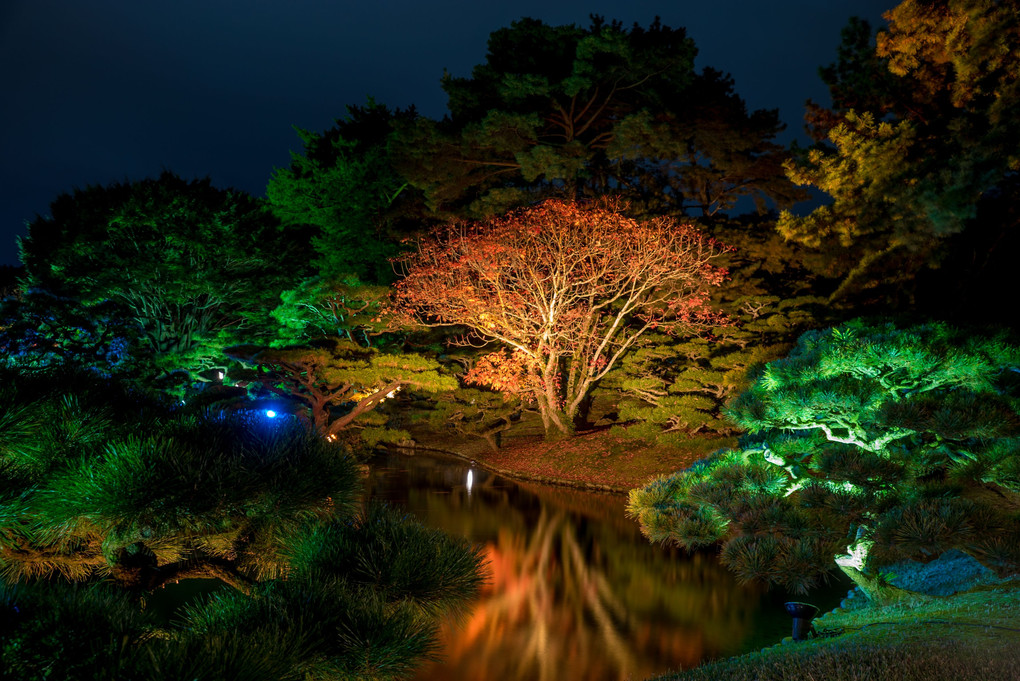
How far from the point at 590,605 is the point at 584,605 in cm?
6

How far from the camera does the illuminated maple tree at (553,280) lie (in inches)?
518

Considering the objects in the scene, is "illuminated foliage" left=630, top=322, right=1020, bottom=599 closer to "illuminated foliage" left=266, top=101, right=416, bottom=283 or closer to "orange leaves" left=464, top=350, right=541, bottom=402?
"orange leaves" left=464, top=350, right=541, bottom=402

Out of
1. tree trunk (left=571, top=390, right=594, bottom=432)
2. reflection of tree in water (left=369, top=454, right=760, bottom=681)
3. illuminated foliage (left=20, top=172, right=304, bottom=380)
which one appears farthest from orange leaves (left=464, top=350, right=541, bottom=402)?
illuminated foliage (left=20, top=172, right=304, bottom=380)

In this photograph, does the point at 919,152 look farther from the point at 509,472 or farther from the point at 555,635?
the point at 509,472

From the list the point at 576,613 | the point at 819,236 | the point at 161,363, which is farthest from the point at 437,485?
the point at 819,236

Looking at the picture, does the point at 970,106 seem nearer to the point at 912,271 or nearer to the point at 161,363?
the point at 912,271

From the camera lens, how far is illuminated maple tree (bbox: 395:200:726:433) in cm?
1316

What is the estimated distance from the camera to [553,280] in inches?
529

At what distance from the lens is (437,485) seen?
13508mm

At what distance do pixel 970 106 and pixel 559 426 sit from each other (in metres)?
10.0

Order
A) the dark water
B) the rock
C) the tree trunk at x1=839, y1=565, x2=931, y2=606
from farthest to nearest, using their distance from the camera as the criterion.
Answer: the rock → the tree trunk at x1=839, y1=565, x2=931, y2=606 → the dark water

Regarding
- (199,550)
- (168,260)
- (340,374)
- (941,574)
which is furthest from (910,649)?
(168,260)

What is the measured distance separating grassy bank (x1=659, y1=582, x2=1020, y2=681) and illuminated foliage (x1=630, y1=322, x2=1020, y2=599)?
0.41m

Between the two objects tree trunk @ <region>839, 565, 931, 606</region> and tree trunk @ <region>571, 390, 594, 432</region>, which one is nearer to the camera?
tree trunk @ <region>839, 565, 931, 606</region>
